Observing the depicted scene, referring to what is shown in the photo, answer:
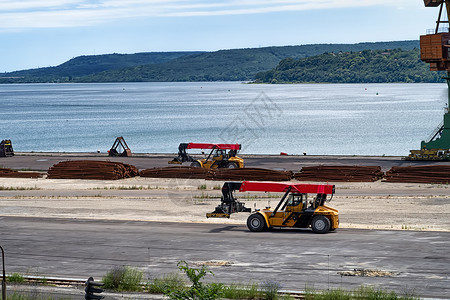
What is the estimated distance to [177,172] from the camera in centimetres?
5991

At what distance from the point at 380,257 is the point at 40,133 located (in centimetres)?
13700

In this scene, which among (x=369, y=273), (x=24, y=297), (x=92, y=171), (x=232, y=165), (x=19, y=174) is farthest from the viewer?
(x=19, y=174)

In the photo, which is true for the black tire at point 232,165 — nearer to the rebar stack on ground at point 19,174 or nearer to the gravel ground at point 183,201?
the gravel ground at point 183,201

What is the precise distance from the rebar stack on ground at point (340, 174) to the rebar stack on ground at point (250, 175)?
151cm

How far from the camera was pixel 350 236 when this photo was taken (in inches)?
1223

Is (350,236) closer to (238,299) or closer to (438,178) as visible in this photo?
(238,299)

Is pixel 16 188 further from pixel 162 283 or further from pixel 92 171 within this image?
pixel 162 283

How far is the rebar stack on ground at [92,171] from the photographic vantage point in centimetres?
6016

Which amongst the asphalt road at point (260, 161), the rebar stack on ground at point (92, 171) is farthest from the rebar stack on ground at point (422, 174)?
the rebar stack on ground at point (92, 171)

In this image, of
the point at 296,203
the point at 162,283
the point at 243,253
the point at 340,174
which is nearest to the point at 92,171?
the point at 340,174

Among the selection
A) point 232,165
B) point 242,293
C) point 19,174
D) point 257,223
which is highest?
point 19,174

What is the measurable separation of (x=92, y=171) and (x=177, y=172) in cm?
770

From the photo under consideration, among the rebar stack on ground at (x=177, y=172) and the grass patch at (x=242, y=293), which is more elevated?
the rebar stack on ground at (x=177, y=172)

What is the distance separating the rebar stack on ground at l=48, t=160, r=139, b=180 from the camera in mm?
60156
